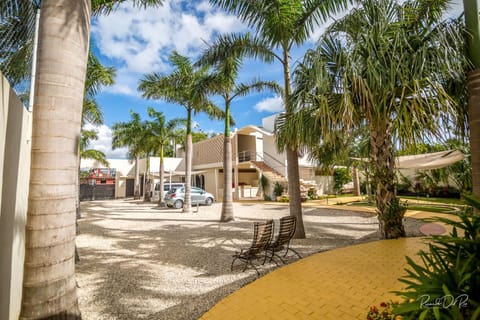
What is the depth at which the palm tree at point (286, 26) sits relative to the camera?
6.71 m

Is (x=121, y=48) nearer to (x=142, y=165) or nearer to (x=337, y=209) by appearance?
(x=337, y=209)

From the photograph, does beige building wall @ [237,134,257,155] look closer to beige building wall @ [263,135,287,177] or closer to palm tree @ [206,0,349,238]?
beige building wall @ [263,135,287,177]

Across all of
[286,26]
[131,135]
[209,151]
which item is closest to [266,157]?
[209,151]

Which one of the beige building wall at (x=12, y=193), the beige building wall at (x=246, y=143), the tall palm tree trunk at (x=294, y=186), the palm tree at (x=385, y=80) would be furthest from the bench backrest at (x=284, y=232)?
the beige building wall at (x=246, y=143)

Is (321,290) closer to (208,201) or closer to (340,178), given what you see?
(208,201)

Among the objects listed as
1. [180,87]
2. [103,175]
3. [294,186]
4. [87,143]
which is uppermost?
[180,87]

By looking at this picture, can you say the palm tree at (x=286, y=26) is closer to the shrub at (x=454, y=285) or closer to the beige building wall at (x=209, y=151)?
the shrub at (x=454, y=285)

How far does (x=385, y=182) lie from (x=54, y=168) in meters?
6.89

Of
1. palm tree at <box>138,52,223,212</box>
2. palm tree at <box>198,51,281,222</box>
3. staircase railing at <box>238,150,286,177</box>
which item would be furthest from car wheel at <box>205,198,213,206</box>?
palm tree at <box>198,51,281,222</box>

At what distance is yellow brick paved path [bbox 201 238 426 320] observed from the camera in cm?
313

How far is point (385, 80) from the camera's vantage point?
4801 mm

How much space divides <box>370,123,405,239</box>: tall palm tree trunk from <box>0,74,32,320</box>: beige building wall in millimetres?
6750

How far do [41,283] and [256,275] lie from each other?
3.40 metres

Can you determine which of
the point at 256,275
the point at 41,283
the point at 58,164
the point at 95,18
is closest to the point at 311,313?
the point at 256,275
